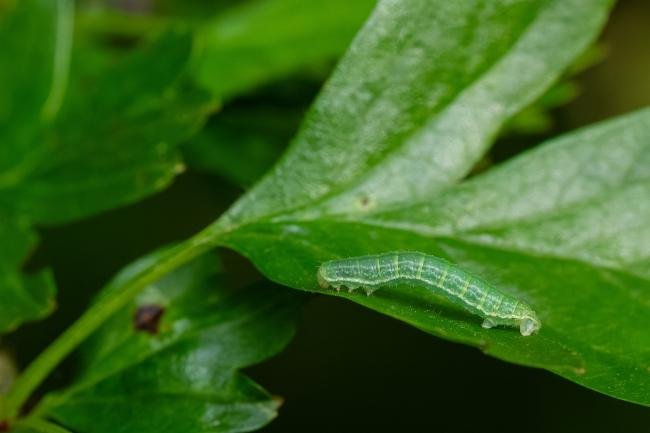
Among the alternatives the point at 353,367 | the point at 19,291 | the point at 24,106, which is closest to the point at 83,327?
the point at 19,291

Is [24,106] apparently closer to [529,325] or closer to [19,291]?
[19,291]

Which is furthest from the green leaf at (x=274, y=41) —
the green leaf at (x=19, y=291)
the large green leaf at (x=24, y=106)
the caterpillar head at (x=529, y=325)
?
A: the caterpillar head at (x=529, y=325)

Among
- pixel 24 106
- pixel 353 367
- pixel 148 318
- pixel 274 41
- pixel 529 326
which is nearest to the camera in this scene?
pixel 529 326

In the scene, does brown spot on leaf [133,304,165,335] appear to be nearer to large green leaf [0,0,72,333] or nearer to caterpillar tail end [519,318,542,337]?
large green leaf [0,0,72,333]

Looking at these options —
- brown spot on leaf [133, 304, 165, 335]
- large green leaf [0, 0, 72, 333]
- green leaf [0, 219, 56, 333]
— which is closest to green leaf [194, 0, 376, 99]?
large green leaf [0, 0, 72, 333]

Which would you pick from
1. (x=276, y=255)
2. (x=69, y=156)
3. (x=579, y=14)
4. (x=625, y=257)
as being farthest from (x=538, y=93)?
(x=69, y=156)
